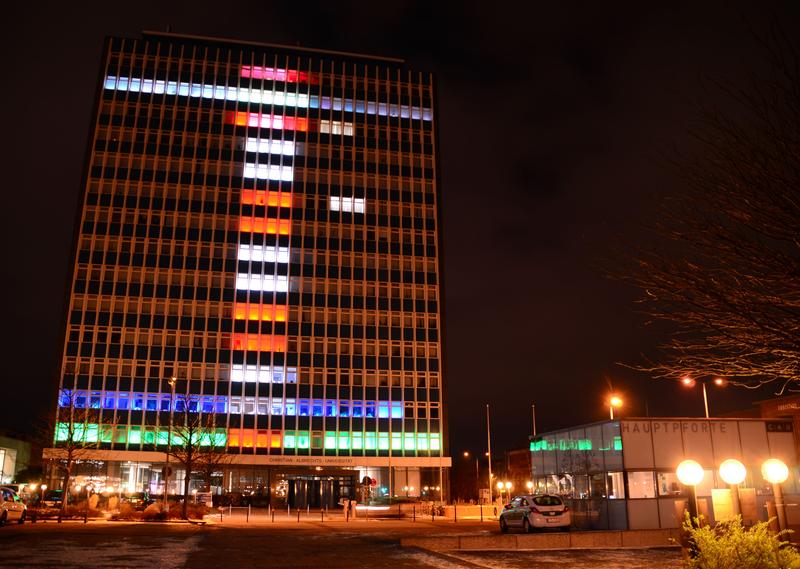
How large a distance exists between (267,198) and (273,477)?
2998 cm

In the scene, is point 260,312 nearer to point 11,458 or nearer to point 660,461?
point 11,458

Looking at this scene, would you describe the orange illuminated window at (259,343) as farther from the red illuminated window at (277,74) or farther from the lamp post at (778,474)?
the lamp post at (778,474)

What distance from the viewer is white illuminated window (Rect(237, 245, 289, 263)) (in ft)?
258

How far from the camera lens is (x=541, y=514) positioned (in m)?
28.4

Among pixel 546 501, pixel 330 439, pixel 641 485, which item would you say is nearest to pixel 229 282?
pixel 330 439

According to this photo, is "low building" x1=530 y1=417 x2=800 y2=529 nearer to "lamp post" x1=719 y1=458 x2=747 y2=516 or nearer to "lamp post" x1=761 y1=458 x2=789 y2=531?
"lamp post" x1=719 y1=458 x2=747 y2=516

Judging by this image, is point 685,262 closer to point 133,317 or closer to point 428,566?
point 428,566

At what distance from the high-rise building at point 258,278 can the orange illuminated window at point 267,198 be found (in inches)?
6.2

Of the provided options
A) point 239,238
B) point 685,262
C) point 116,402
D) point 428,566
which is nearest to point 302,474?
point 116,402

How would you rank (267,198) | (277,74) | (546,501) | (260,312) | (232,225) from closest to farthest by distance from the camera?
(546,501) → (260,312) → (232,225) → (267,198) → (277,74)

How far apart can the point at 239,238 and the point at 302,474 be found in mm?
25891

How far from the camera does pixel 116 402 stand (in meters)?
71.6

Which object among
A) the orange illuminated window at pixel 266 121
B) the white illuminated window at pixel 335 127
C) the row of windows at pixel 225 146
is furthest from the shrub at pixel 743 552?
the orange illuminated window at pixel 266 121

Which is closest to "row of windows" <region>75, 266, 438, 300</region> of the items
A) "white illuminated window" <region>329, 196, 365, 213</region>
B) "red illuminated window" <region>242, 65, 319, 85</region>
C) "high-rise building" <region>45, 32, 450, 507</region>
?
"high-rise building" <region>45, 32, 450, 507</region>
